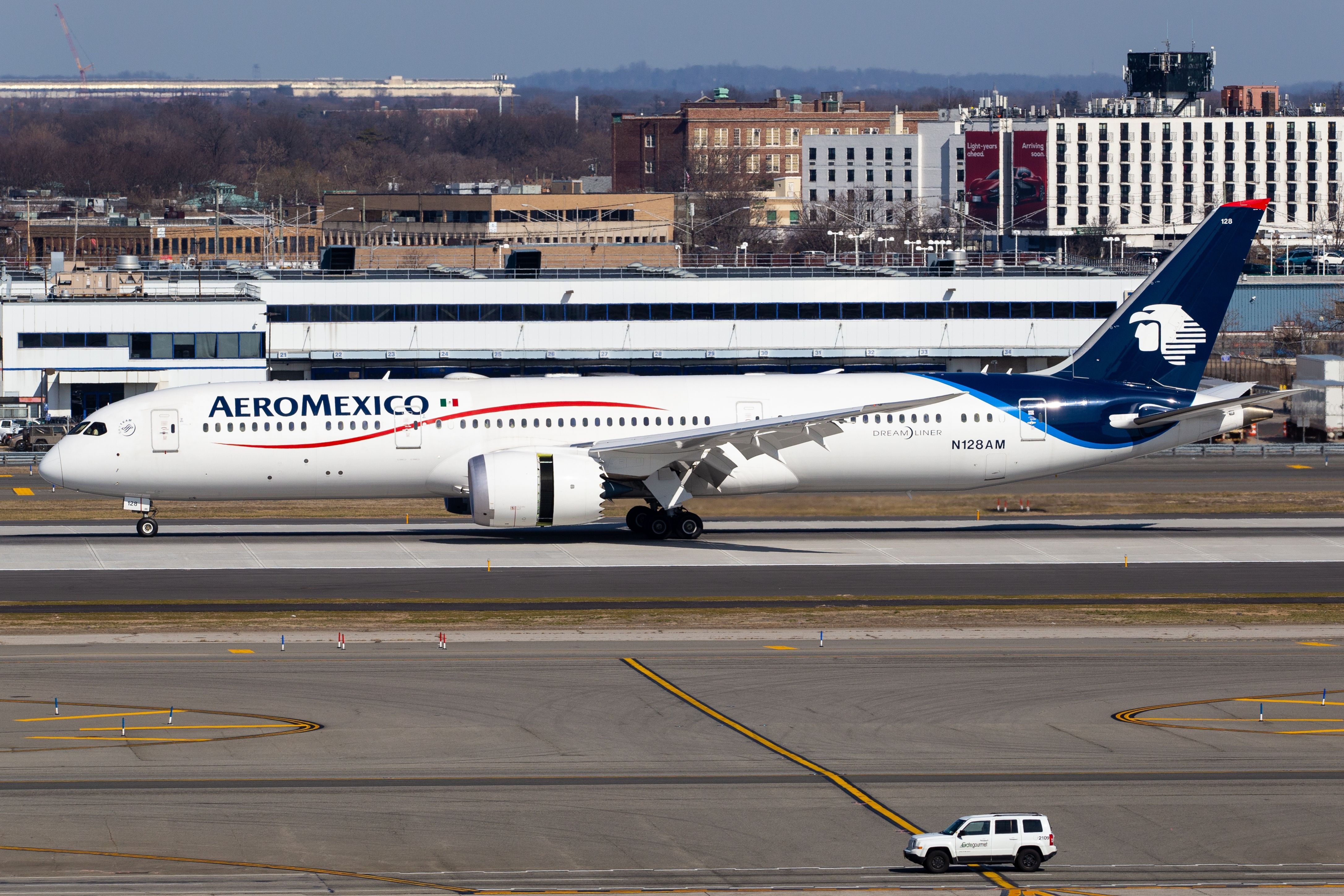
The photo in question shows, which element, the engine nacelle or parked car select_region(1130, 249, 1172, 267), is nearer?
the engine nacelle

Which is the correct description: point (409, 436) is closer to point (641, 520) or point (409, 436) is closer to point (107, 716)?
point (641, 520)

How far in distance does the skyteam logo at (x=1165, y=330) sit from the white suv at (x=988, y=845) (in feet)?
117

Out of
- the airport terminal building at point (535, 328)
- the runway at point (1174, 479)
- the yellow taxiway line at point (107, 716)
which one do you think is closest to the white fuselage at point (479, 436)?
the runway at point (1174, 479)

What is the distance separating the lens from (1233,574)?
4603cm

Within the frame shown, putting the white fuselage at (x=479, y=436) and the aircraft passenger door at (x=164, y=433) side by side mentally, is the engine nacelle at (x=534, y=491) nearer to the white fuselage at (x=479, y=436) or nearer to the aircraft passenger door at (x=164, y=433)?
the white fuselage at (x=479, y=436)

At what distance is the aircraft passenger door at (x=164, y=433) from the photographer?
51156mm

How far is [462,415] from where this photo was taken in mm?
51500

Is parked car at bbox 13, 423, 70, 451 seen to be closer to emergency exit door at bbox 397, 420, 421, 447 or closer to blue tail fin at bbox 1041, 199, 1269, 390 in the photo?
emergency exit door at bbox 397, 420, 421, 447

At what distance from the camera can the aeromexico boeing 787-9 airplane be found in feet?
168

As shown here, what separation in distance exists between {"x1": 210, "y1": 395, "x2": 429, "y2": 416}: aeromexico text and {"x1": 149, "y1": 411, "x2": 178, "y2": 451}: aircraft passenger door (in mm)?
1226

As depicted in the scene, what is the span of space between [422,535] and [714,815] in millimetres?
31099

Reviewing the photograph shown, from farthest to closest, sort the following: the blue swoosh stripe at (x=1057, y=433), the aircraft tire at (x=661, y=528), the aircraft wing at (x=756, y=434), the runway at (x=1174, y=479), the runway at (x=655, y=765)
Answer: the runway at (x=1174, y=479)
the blue swoosh stripe at (x=1057, y=433)
the aircraft tire at (x=661, y=528)
the aircraft wing at (x=756, y=434)
the runway at (x=655, y=765)

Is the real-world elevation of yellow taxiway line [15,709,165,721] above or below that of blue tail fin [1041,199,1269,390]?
below

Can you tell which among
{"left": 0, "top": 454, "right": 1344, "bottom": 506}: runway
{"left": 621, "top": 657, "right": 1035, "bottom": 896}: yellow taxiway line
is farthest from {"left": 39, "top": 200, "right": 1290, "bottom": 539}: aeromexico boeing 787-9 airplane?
{"left": 621, "top": 657, "right": 1035, "bottom": 896}: yellow taxiway line
